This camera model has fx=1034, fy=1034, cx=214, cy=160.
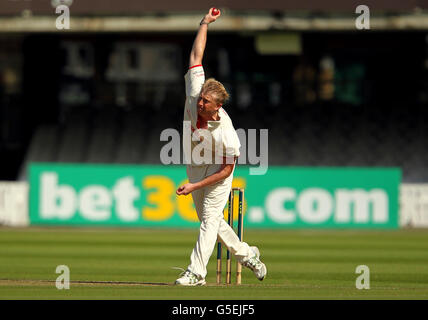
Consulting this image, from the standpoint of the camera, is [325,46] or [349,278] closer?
[349,278]

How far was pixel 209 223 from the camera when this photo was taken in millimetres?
9695

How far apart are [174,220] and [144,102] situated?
7780 mm

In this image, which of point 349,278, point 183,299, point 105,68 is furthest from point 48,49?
point 183,299

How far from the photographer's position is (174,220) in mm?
21125

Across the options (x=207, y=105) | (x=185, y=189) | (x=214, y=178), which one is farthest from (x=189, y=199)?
(x=207, y=105)

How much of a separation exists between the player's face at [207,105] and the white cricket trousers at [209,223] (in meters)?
0.62

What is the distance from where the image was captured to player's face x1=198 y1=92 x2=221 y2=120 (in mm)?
9234

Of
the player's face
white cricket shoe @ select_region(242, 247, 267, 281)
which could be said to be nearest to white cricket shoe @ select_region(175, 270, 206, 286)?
white cricket shoe @ select_region(242, 247, 267, 281)

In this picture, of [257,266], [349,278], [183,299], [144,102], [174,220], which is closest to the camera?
[183,299]

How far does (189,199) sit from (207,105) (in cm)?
1184

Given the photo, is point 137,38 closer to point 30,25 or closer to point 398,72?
point 30,25

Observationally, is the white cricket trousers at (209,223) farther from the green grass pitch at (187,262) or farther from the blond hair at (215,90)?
the blond hair at (215,90)

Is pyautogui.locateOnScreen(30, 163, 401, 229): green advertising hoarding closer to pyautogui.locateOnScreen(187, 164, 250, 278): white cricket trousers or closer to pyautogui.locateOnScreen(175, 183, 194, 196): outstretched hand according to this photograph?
pyautogui.locateOnScreen(187, 164, 250, 278): white cricket trousers

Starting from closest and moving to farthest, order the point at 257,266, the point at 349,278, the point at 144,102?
the point at 257,266
the point at 349,278
the point at 144,102
